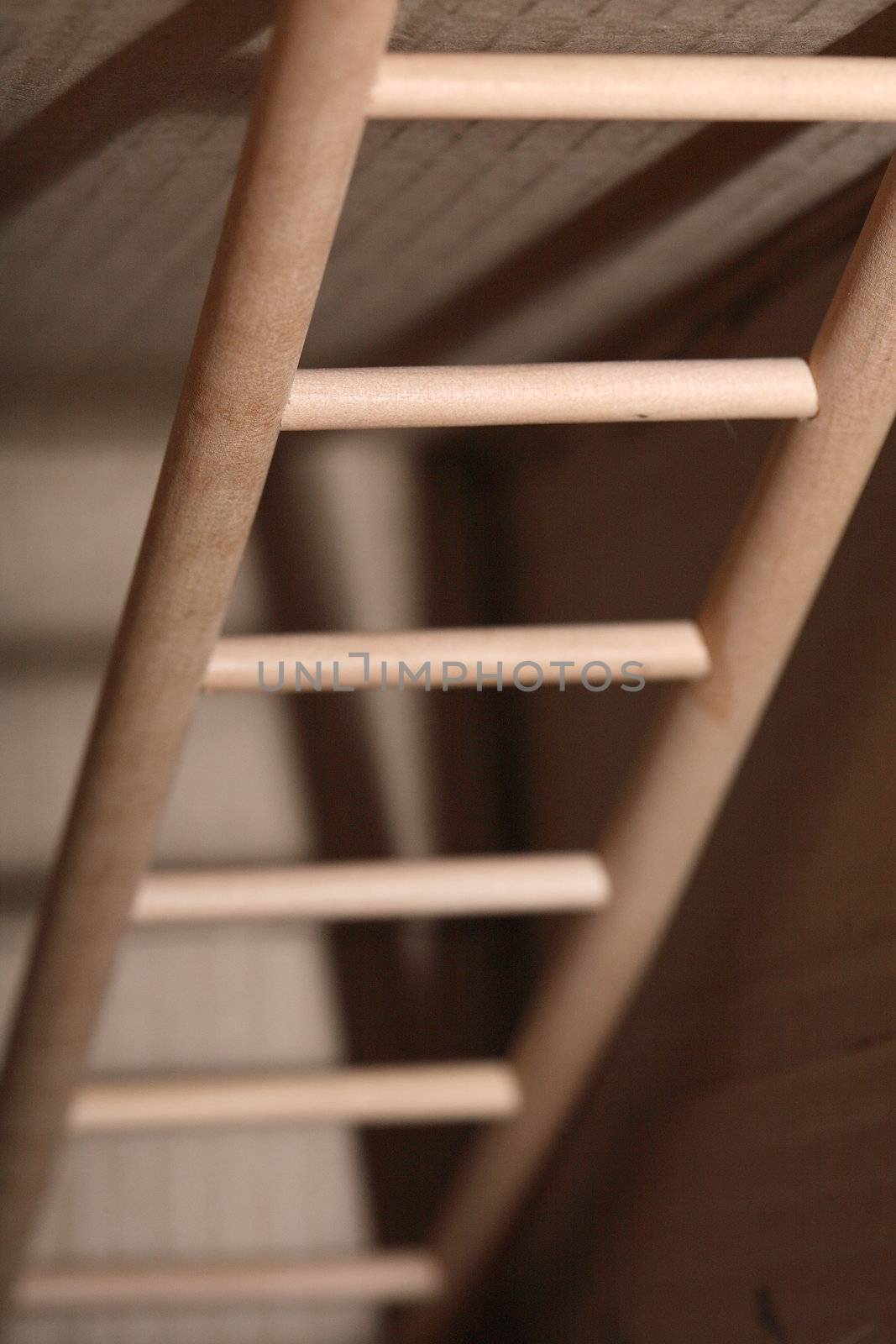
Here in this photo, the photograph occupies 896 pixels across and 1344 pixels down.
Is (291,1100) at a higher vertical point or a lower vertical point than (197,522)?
lower

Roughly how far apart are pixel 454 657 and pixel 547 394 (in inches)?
7.0

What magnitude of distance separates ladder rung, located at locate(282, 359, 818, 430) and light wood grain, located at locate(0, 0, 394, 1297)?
28mm

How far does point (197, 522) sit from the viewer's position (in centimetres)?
59

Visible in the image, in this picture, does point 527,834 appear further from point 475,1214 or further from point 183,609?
point 183,609

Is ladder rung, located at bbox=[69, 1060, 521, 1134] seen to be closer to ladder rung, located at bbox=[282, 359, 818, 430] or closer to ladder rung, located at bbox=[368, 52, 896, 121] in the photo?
ladder rung, located at bbox=[282, 359, 818, 430]

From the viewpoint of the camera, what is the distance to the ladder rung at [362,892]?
81 cm

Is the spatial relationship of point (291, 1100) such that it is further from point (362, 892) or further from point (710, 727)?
point (710, 727)

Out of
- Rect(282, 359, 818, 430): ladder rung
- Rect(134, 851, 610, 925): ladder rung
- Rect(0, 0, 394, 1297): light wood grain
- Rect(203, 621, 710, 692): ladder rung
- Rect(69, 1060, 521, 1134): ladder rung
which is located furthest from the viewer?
Rect(69, 1060, 521, 1134): ladder rung

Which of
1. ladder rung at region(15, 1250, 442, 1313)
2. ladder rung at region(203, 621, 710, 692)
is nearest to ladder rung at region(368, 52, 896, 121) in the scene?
ladder rung at region(203, 621, 710, 692)

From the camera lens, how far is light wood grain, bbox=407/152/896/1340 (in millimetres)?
587

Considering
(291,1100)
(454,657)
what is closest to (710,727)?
(454,657)

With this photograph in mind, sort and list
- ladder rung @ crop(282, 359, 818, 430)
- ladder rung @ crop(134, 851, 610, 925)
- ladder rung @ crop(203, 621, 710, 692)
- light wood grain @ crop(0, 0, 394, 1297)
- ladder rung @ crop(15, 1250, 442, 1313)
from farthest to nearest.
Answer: ladder rung @ crop(15, 1250, 442, 1313), ladder rung @ crop(134, 851, 610, 925), ladder rung @ crop(203, 621, 710, 692), ladder rung @ crop(282, 359, 818, 430), light wood grain @ crop(0, 0, 394, 1297)

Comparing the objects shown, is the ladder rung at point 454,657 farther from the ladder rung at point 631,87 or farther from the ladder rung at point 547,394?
the ladder rung at point 631,87

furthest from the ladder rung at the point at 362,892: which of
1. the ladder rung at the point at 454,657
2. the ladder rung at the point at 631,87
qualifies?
the ladder rung at the point at 631,87
